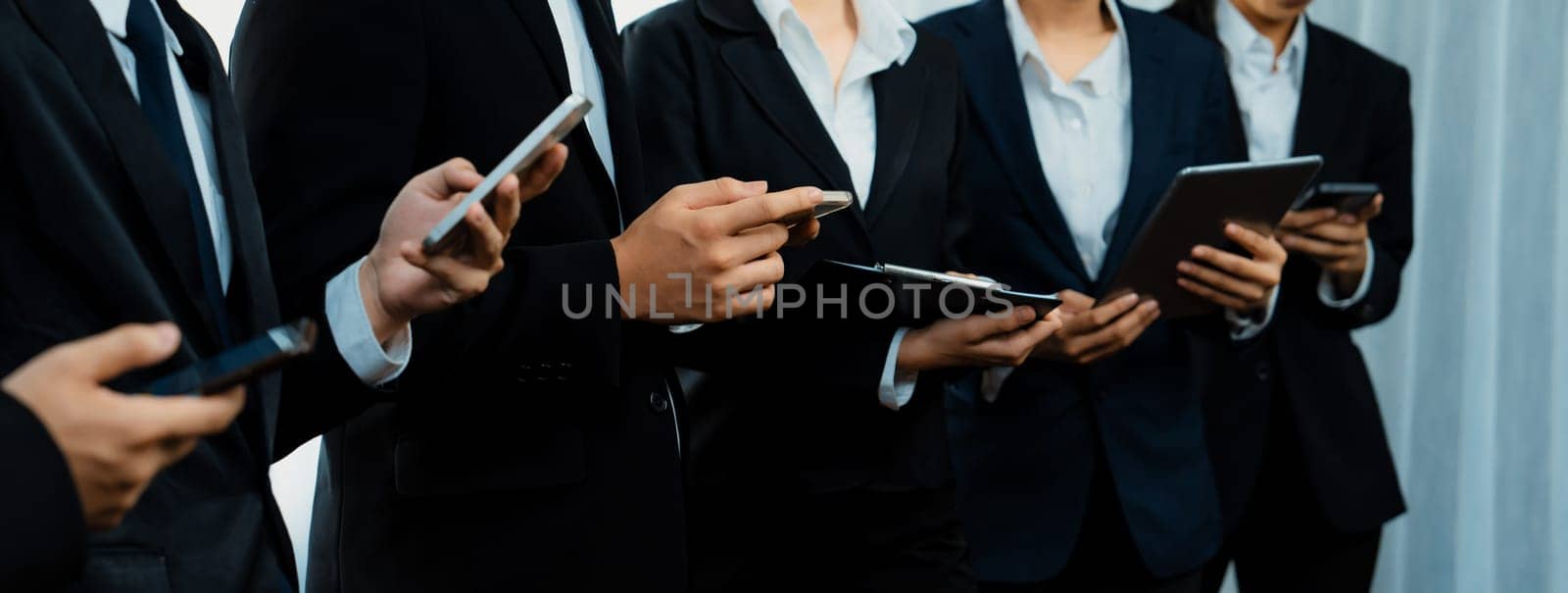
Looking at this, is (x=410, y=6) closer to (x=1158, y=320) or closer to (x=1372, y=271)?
(x=1158, y=320)

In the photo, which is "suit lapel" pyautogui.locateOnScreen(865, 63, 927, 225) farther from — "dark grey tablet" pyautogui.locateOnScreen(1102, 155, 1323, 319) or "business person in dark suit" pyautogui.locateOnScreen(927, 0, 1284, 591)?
"dark grey tablet" pyautogui.locateOnScreen(1102, 155, 1323, 319)

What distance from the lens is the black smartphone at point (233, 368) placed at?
715 mm

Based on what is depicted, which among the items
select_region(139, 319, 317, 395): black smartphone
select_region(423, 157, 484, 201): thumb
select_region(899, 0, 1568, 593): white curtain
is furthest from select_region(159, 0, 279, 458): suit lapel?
select_region(899, 0, 1568, 593): white curtain

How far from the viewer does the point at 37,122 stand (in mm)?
820

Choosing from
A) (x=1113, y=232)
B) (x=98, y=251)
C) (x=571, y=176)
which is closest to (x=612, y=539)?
(x=571, y=176)

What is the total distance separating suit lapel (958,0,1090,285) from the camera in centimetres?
195

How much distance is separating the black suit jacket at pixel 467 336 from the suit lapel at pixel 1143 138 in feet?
2.71

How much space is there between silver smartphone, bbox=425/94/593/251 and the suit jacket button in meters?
0.44

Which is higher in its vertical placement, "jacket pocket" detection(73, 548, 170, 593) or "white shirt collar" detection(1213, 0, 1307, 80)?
"white shirt collar" detection(1213, 0, 1307, 80)

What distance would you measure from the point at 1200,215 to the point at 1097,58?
1.13 feet

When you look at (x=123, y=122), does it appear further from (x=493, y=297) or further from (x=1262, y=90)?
(x=1262, y=90)

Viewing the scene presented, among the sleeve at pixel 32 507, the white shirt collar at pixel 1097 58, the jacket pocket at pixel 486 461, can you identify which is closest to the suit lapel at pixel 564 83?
the jacket pocket at pixel 486 461

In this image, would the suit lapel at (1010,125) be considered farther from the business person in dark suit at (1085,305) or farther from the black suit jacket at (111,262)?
the black suit jacket at (111,262)

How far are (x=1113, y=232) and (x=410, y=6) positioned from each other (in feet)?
3.57
